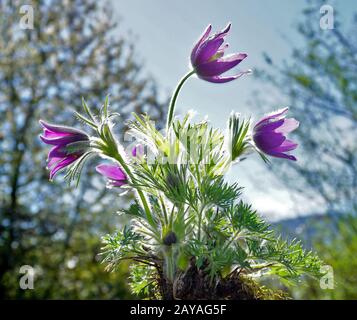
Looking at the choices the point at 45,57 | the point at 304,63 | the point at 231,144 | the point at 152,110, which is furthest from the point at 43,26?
the point at 231,144

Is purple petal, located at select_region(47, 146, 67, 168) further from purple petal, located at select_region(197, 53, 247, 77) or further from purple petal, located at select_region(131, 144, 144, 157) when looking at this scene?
purple petal, located at select_region(197, 53, 247, 77)

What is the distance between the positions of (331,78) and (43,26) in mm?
2598

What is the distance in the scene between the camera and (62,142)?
66 centimetres

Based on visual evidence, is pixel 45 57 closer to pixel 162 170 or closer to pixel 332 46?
pixel 332 46

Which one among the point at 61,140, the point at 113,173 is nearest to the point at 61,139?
the point at 61,140

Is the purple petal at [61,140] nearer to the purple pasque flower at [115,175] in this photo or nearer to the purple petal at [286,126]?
the purple pasque flower at [115,175]

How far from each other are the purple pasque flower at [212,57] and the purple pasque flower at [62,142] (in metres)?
0.19

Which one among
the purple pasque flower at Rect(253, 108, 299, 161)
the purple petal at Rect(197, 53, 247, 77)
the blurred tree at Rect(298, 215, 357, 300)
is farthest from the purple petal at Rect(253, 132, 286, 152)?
the blurred tree at Rect(298, 215, 357, 300)

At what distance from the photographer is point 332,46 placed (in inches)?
146

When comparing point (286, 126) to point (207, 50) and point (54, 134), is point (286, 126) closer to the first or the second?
point (207, 50)

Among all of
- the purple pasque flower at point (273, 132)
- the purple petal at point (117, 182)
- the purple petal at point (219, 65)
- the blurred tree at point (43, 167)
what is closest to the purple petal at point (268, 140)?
the purple pasque flower at point (273, 132)

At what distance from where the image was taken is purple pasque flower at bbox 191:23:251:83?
2.26 ft

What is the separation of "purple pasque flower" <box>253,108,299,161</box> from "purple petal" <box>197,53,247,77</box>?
9 cm
